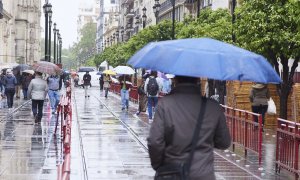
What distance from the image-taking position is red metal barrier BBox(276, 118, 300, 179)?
1120cm

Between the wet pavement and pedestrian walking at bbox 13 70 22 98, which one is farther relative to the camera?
pedestrian walking at bbox 13 70 22 98

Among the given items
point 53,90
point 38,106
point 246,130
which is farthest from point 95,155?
point 53,90

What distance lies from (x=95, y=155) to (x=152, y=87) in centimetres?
1036

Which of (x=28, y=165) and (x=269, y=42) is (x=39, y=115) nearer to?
(x=269, y=42)

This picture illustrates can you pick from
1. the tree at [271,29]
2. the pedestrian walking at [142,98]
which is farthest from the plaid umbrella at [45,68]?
the tree at [271,29]

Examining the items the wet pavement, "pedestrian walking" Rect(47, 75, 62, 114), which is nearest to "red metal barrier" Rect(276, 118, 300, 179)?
the wet pavement

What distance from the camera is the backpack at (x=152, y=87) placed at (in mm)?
24688

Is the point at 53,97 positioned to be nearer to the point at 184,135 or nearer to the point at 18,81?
the point at 18,81

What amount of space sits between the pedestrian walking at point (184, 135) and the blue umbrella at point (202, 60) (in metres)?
0.26

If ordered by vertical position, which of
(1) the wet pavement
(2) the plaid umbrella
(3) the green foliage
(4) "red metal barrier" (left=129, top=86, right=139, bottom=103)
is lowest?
(1) the wet pavement

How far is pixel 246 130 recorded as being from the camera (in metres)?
14.6

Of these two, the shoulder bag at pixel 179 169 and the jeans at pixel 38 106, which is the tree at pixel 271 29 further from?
the shoulder bag at pixel 179 169

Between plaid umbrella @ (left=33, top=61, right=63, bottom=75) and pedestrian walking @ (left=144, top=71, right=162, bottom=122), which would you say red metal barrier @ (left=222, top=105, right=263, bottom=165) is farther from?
plaid umbrella @ (left=33, top=61, right=63, bottom=75)

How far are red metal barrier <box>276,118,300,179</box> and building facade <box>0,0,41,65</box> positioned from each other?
178 ft
